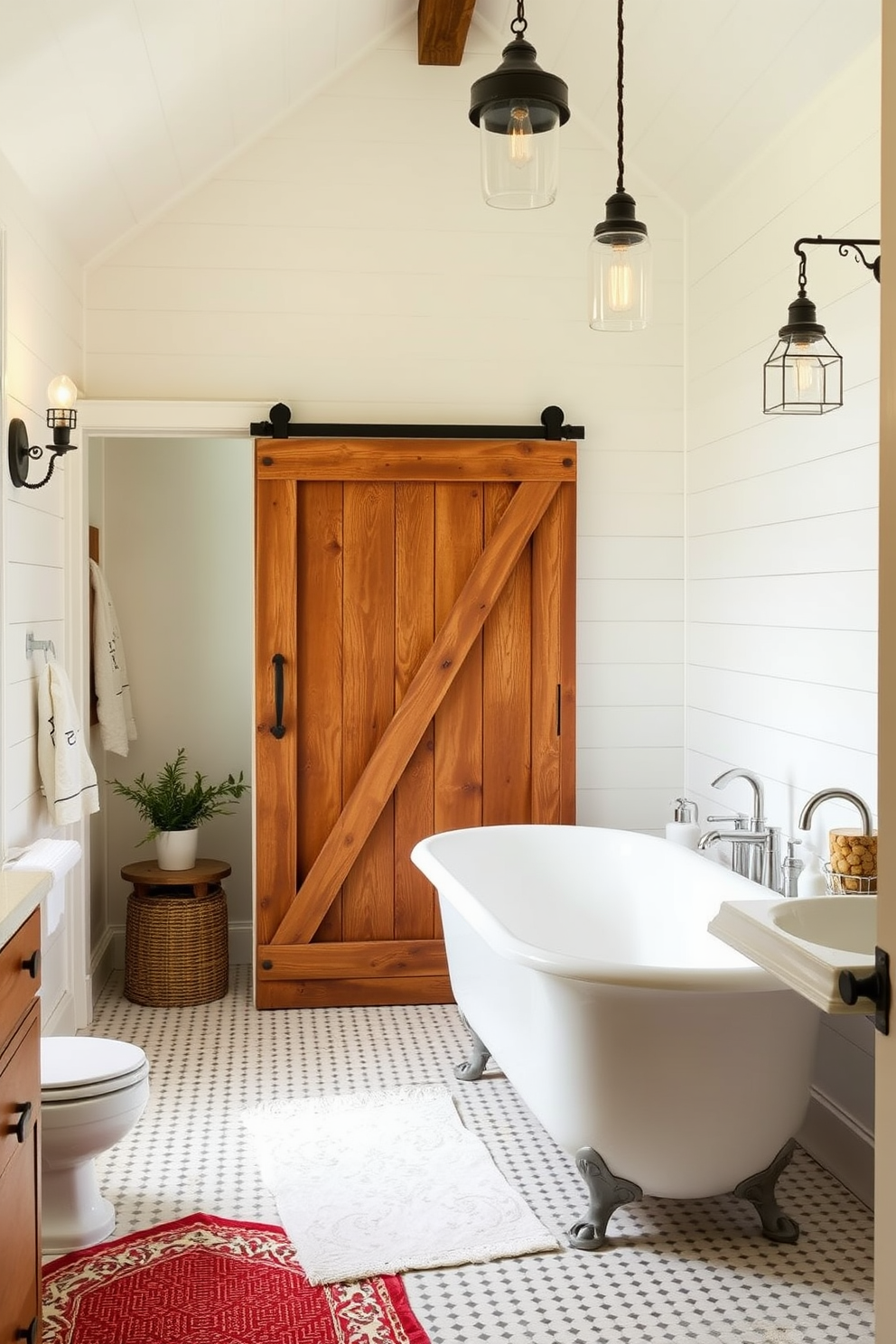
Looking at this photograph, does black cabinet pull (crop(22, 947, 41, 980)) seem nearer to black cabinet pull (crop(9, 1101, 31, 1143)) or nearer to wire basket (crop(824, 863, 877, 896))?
black cabinet pull (crop(9, 1101, 31, 1143))

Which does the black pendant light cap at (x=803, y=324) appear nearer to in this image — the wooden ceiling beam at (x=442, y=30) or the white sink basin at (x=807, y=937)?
the white sink basin at (x=807, y=937)

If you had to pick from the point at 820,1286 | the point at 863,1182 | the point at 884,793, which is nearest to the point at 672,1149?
the point at 820,1286

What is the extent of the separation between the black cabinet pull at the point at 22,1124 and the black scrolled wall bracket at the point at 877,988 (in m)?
1.26

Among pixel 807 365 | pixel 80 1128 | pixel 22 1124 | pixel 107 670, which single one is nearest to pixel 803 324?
pixel 807 365

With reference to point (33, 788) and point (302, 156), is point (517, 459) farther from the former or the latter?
point (33, 788)

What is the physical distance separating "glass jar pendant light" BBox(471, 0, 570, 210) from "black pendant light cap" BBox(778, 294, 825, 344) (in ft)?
2.70

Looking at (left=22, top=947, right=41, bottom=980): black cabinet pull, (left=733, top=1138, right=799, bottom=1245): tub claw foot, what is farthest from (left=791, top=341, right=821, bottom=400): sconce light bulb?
(left=22, top=947, right=41, bottom=980): black cabinet pull

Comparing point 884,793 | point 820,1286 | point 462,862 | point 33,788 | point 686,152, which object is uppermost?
point 686,152

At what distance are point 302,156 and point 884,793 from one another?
3868 mm

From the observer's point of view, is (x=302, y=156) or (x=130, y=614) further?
(x=130, y=614)

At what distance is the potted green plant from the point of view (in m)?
4.64

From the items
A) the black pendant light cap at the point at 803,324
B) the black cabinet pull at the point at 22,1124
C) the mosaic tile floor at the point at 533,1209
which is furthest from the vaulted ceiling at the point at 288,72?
the mosaic tile floor at the point at 533,1209

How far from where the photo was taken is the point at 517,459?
4.42 m

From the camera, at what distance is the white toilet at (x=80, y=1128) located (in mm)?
2625
